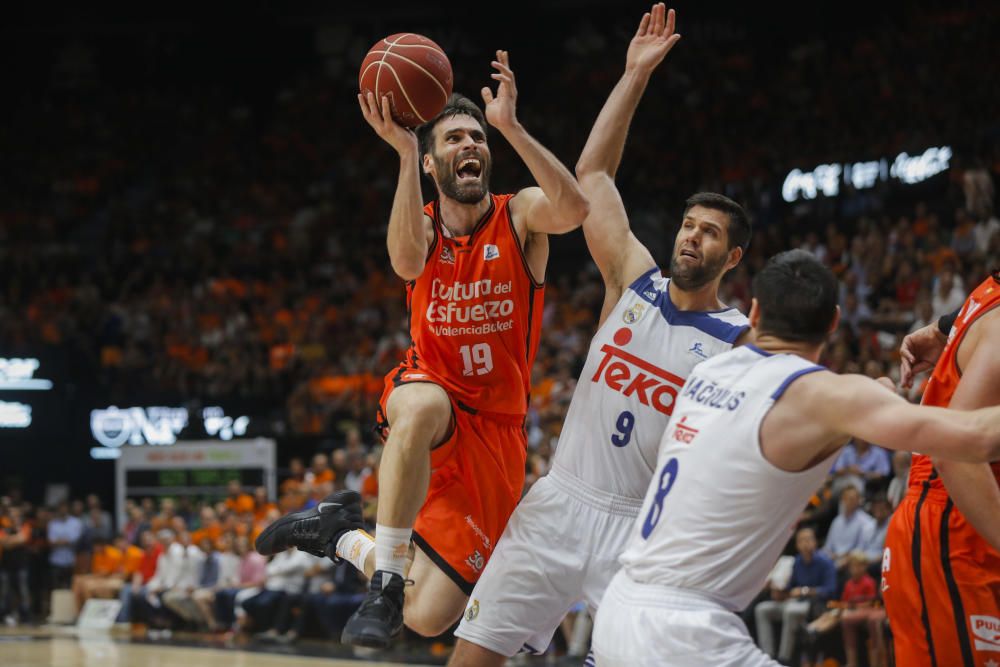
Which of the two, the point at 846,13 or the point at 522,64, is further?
the point at 522,64

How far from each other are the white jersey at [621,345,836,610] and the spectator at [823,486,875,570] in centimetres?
645

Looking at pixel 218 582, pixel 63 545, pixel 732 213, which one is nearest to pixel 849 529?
pixel 732 213

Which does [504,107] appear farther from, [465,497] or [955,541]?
[955,541]

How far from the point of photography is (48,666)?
35.7ft

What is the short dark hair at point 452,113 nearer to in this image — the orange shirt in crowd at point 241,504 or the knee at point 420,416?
the knee at point 420,416

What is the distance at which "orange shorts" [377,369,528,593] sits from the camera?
5.21m

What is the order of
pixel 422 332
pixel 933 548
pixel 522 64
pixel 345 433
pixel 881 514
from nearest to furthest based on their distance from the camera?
pixel 933 548 → pixel 422 332 → pixel 881 514 → pixel 345 433 → pixel 522 64

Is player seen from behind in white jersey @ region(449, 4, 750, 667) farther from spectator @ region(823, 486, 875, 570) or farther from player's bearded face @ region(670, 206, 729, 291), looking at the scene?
spectator @ region(823, 486, 875, 570)

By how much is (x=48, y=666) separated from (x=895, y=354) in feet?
A: 26.7

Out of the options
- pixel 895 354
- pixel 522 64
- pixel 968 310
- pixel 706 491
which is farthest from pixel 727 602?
pixel 522 64

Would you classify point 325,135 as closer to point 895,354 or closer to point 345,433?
point 345,433

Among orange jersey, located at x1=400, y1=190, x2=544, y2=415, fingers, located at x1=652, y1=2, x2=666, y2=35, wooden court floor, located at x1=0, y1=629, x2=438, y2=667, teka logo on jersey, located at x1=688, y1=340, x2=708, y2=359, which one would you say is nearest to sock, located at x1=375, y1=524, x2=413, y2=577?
orange jersey, located at x1=400, y1=190, x2=544, y2=415

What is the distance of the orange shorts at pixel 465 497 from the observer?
5215 millimetres

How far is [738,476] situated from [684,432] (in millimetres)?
250
